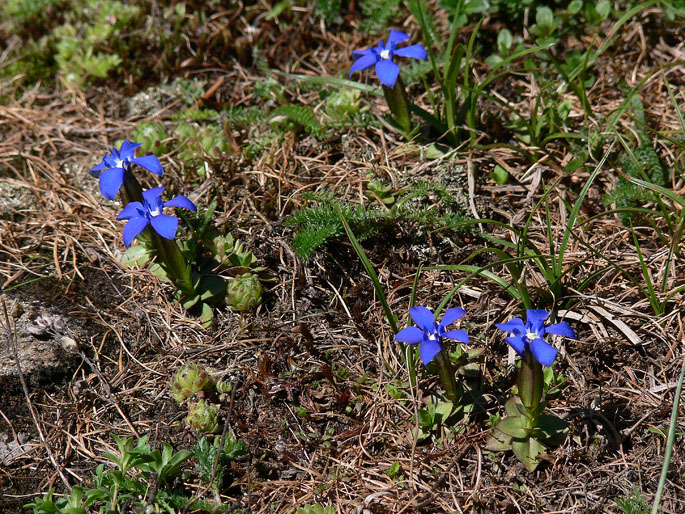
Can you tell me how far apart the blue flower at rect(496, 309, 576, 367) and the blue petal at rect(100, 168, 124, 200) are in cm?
175

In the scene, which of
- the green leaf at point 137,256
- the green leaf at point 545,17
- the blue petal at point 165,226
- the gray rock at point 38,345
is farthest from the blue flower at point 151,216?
the green leaf at point 545,17

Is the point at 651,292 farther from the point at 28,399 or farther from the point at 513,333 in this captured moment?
the point at 28,399

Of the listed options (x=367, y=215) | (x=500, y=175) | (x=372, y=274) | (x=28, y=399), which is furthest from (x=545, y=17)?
(x=28, y=399)

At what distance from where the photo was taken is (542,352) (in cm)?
209

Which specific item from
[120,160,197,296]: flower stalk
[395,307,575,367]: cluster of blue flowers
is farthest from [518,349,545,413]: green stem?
[120,160,197,296]: flower stalk

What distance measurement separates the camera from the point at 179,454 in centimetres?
244

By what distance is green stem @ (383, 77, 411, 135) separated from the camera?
3.18 metres

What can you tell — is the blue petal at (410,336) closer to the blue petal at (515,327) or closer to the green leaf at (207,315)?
the blue petal at (515,327)

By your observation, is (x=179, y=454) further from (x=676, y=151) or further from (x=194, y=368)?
(x=676, y=151)

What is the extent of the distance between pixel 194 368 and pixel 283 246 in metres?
0.77

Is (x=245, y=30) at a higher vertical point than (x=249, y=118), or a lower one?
higher

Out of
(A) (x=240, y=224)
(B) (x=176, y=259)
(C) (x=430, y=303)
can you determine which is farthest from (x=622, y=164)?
(B) (x=176, y=259)

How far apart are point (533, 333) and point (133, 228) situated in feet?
5.42

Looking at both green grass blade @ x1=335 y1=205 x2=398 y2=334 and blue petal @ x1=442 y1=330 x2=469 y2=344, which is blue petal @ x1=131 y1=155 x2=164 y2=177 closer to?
green grass blade @ x1=335 y1=205 x2=398 y2=334
